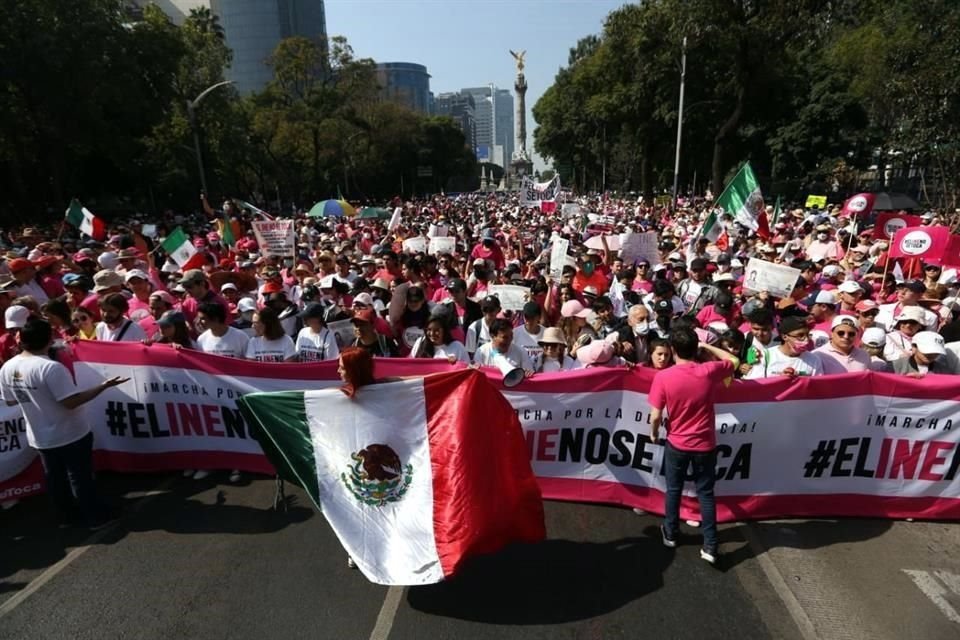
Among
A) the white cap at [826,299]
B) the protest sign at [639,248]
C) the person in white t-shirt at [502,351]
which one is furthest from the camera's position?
the protest sign at [639,248]

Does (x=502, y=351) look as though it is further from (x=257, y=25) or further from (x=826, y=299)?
(x=257, y=25)

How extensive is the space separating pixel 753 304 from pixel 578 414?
2.14 metres

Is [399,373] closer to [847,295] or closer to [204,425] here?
[204,425]

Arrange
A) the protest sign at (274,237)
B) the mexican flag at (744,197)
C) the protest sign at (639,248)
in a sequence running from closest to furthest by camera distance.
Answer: the protest sign at (274,237) < the protest sign at (639,248) < the mexican flag at (744,197)

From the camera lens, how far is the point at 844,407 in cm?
431

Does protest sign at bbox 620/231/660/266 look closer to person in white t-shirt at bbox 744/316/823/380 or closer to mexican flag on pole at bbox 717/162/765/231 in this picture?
mexican flag on pole at bbox 717/162/765/231

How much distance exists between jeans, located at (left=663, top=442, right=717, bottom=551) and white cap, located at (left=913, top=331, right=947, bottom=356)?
228 cm

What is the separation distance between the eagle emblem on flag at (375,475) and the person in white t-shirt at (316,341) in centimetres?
181

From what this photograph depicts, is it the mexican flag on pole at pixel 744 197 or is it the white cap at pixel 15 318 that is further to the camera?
the mexican flag on pole at pixel 744 197

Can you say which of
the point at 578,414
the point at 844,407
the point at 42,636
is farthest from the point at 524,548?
the point at 42,636

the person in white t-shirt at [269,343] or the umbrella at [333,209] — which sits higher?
the umbrella at [333,209]

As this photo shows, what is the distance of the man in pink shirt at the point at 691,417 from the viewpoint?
3.77 meters

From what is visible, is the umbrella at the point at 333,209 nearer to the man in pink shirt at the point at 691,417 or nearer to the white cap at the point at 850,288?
the white cap at the point at 850,288

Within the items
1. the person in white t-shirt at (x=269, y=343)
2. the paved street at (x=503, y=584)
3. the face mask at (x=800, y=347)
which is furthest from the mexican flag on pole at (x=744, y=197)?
the person in white t-shirt at (x=269, y=343)
